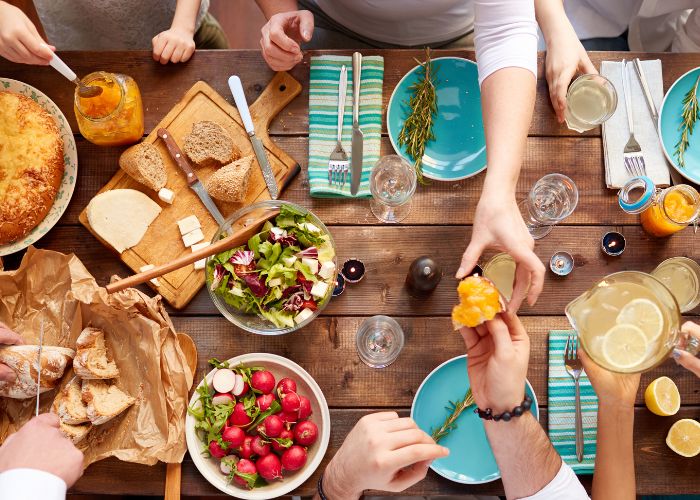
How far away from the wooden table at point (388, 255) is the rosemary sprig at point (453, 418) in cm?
12

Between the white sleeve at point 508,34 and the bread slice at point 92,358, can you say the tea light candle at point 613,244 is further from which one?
the bread slice at point 92,358

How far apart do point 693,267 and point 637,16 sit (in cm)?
114

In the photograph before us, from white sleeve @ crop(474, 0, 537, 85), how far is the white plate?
4.45 ft

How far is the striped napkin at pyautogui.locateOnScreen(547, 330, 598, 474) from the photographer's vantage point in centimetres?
173

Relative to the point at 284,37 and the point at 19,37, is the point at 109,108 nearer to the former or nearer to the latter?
the point at 19,37

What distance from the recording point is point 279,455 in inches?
66.8

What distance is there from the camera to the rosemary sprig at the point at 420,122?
1.83m

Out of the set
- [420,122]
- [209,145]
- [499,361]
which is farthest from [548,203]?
[209,145]

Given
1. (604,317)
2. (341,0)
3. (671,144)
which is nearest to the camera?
(604,317)

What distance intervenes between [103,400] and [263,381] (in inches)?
18.7

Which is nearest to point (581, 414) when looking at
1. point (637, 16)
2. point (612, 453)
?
point (612, 453)

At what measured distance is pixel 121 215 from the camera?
1786 mm

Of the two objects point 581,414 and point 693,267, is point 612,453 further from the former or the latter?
point 693,267

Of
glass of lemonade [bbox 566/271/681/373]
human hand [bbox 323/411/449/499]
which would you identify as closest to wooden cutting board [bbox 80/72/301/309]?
human hand [bbox 323/411/449/499]
